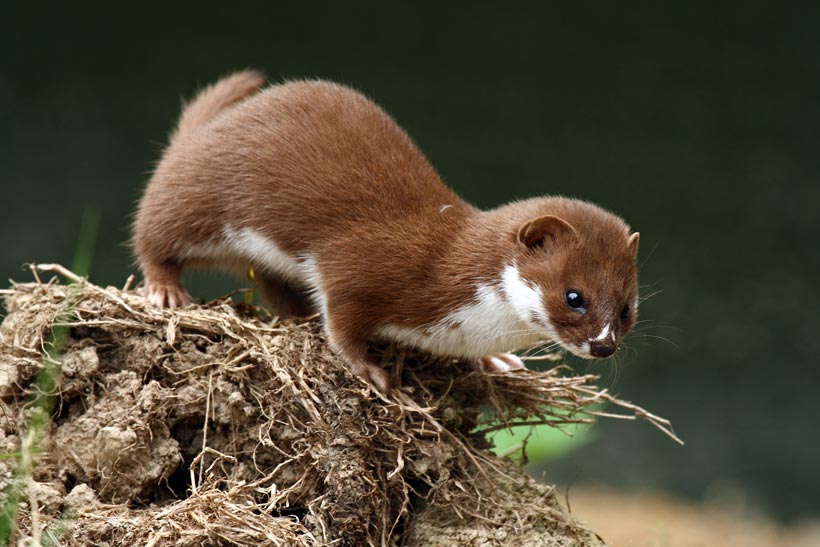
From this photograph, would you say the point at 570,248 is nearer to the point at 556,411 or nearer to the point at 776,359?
the point at 556,411

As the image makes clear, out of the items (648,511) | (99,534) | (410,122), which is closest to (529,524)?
(99,534)

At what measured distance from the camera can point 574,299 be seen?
3.32 m

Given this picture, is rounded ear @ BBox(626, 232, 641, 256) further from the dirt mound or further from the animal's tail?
the animal's tail

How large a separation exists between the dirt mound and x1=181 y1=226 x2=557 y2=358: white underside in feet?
0.51

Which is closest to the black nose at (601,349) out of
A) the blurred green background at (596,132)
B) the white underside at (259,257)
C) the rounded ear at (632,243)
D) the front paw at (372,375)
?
the rounded ear at (632,243)

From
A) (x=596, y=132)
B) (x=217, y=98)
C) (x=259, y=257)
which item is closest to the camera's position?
(x=259, y=257)

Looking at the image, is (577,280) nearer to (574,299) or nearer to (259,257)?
(574,299)

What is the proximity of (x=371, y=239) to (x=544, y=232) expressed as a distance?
0.62 m

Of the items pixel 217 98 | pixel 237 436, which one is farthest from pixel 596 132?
pixel 237 436

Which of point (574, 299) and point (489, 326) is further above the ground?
point (574, 299)

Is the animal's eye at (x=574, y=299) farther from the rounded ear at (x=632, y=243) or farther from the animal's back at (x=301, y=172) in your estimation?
the animal's back at (x=301, y=172)

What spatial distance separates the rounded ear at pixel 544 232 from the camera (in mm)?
3359

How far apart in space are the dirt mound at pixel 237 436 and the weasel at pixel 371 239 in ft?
0.57

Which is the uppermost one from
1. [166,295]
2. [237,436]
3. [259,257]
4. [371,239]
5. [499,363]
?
[371,239]
